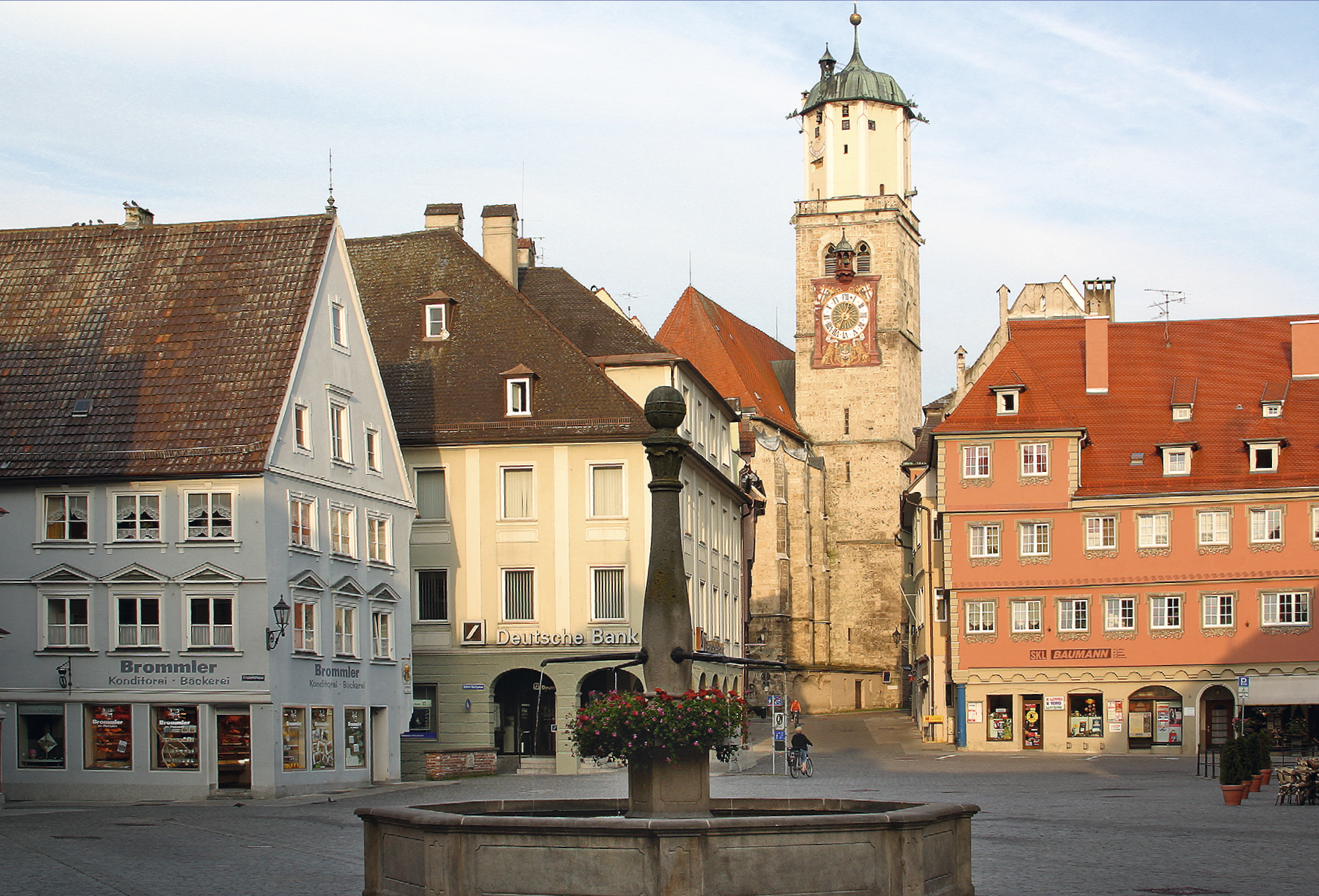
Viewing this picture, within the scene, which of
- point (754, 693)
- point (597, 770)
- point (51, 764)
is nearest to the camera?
point (51, 764)

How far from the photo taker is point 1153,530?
5381cm

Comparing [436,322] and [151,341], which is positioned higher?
[436,322]

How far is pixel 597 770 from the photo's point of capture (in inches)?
→ 1740

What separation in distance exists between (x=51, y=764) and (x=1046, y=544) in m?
30.1

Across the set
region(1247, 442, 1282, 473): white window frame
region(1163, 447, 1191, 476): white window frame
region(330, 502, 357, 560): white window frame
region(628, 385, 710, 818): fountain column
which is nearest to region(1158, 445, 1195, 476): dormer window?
region(1163, 447, 1191, 476): white window frame

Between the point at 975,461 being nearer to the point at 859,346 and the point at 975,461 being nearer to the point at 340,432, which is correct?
the point at 340,432

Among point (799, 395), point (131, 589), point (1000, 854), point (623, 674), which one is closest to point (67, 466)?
point (131, 589)

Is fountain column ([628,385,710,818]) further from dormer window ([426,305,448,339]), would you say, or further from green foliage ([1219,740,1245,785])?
dormer window ([426,305,448,339])

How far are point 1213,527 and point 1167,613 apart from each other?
2825 mm

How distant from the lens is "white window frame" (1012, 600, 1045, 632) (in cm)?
5431

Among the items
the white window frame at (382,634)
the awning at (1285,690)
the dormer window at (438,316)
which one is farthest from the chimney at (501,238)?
the awning at (1285,690)

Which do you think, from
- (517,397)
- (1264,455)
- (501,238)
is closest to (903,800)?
(517,397)

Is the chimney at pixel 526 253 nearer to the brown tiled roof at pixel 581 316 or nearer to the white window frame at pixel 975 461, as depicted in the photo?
the brown tiled roof at pixel 581 316

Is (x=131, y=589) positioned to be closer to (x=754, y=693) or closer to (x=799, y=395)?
(x=754, y=693)
